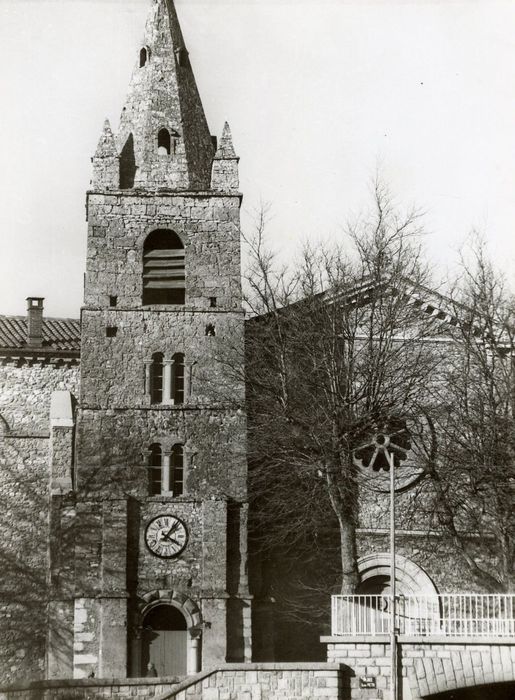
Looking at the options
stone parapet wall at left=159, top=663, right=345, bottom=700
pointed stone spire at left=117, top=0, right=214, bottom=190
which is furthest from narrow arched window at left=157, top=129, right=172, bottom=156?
stone parapet wall at left=159, top=663, right=345, bottom=700

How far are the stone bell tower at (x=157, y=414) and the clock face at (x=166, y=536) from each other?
0.12 feet

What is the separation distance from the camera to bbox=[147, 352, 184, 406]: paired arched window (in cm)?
3030

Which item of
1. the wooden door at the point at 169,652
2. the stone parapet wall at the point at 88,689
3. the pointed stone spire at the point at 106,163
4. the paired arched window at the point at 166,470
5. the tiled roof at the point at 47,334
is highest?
the pointed stone spire at the point at 106,163

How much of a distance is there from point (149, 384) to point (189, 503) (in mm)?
3370

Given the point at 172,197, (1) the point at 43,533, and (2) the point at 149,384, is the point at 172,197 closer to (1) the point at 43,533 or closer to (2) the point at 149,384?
(2) the point at 149,384

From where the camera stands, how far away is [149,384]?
99.3 feet

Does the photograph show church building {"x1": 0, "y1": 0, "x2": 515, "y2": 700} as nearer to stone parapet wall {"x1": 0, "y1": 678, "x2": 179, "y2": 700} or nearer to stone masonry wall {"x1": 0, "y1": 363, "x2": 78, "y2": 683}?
stone masonry wall {"x1": 0, "y1": 363, "x2": 78, "y2": 683}

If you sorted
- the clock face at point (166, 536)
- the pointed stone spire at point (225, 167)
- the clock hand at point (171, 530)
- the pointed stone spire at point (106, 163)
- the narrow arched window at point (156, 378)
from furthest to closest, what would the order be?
the pointed stone spire at point (225, 167) → the pointed stone spire at point (106, 163) → the narrow arched window at point (156, 378) → the clock hand at point (171, 530) → the clock face at point (166, 536)

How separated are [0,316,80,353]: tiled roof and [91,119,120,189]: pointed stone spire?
745 cm

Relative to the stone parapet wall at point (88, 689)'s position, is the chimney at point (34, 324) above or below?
above

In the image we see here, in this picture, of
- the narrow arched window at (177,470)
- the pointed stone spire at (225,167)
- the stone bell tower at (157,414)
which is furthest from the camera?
the pointed stone spire at (225,167)

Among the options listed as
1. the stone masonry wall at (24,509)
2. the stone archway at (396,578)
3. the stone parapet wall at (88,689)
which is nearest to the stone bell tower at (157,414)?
→ the stone archway at (396,578)

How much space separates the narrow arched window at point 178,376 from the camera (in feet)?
100

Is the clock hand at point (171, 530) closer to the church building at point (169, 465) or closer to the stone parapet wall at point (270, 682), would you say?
the church building at point (169, 465)
